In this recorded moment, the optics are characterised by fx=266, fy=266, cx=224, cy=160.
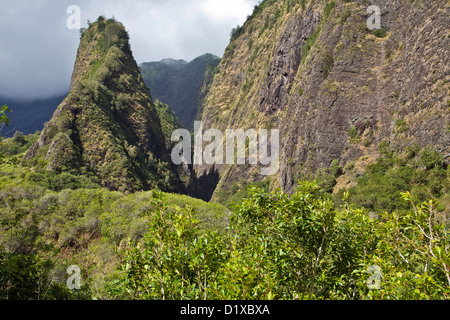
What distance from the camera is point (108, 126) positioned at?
83.2m

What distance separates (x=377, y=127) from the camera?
46.0 metres

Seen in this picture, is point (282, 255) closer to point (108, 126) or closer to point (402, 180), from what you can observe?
point (402, 180)

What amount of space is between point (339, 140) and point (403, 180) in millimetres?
16452

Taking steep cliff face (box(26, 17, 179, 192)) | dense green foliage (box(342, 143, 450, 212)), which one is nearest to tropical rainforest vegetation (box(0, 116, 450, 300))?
dense green foliage (box(342, 143, 450, 212))

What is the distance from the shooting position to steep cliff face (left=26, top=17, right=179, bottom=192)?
72125 mm

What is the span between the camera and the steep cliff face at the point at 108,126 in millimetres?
72125

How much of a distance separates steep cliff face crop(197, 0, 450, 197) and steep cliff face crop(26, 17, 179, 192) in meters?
36.8

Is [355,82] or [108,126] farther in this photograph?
[108,126]

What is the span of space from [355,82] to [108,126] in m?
69.5

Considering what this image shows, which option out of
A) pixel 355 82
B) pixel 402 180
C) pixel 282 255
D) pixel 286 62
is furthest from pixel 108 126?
pixel 282 255

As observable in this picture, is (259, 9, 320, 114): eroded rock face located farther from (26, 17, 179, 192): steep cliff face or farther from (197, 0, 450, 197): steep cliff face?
(26, 17, 179, 192): steep cliff face

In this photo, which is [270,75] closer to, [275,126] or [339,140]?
[275,126]

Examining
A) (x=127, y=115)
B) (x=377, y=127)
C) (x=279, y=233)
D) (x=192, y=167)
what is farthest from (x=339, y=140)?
(x=192, y=167)

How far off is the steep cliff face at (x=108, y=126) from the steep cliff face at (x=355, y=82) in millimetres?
36766
